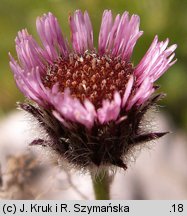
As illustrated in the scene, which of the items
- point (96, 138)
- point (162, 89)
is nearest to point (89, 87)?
point (96, 138)

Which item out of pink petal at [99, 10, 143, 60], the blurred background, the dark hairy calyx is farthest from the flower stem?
the blurred background

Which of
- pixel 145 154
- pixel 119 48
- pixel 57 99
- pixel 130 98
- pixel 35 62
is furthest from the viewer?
pixel 145 154

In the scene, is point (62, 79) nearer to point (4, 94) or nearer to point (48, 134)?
point (48, 134)

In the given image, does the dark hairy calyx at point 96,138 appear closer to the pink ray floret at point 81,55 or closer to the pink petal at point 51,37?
the pink ray floret at point 81,55

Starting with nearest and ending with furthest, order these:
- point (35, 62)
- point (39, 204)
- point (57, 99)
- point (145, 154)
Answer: point (57, 99) → point (35, 62) → point (39, 204) → point (145, 154)

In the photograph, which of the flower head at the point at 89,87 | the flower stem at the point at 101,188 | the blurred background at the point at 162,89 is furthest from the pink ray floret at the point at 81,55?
the blurred background at the point at 162,89

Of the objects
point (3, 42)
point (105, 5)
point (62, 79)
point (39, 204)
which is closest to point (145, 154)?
point (105, 5)

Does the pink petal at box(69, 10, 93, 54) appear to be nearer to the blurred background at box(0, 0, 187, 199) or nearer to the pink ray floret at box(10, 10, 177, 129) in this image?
the pink ray floret at box(10, 10, 177, 129)
